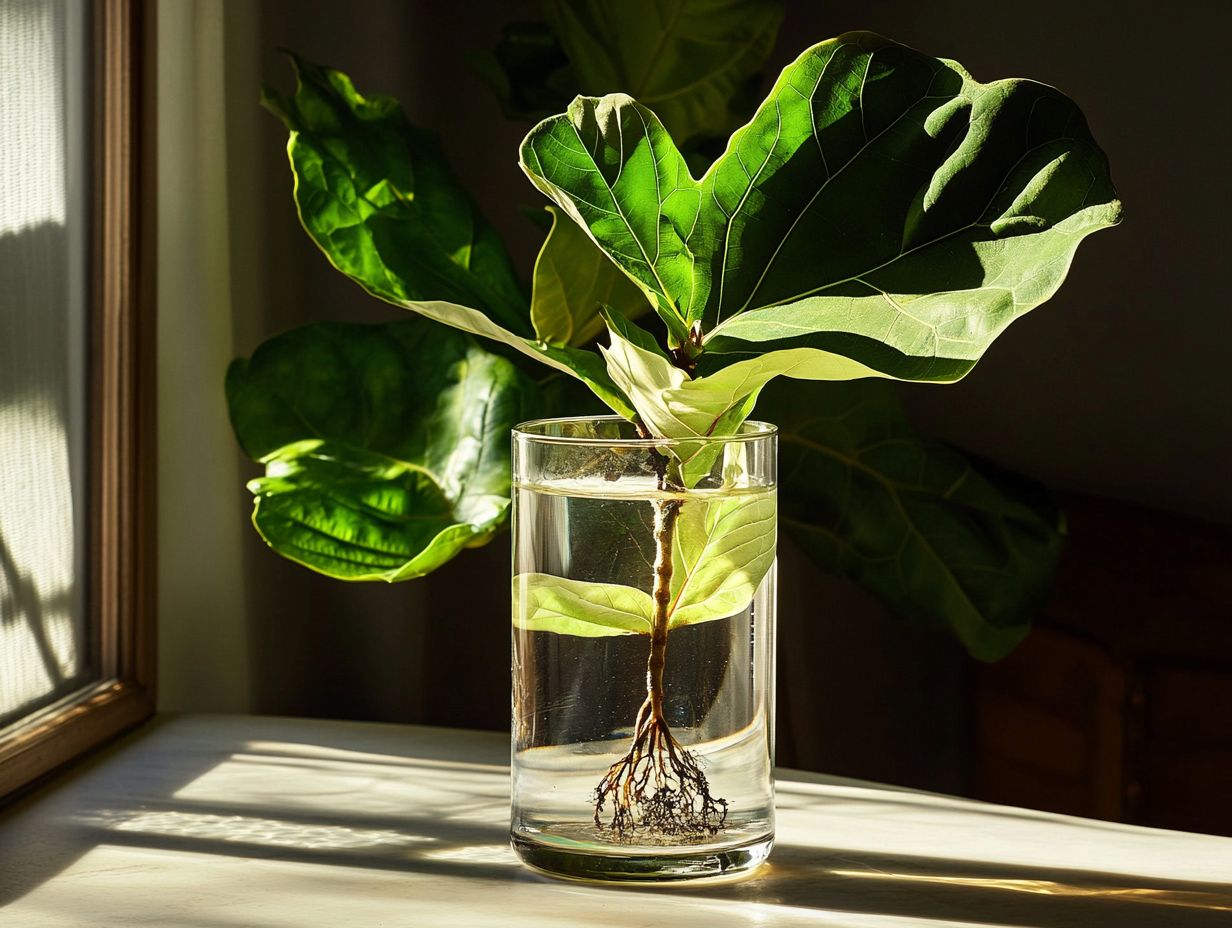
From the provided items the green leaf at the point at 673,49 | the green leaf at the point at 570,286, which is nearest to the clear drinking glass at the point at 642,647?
the green leaf at the point at 570,286

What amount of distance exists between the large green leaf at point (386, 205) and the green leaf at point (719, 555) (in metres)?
0.27

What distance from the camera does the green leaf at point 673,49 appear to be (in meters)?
1.06

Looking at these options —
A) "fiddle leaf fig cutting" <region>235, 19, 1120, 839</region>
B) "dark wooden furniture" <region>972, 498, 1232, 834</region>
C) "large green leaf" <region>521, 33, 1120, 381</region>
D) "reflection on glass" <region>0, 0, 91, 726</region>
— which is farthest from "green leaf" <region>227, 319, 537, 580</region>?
"dark wooden furniture" <region>972, 498, 1232, 834</region>

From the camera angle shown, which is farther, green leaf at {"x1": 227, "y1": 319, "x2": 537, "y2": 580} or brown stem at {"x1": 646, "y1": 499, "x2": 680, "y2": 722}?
green leaf at {"x1": 227, "y1": 319, "x2": 537, "y2": 580}

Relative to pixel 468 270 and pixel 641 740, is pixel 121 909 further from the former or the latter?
pixel 468 270

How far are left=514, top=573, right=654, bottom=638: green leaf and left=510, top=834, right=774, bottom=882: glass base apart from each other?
0.37 feet

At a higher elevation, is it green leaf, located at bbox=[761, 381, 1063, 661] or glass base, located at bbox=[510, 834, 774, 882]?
green leaf, located at bbox=[761, 381, 1063, 661]

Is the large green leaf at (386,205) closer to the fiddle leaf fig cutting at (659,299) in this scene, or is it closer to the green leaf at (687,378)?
the fiddle leaf fig cutting at (659,299)

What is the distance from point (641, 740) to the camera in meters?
0.66

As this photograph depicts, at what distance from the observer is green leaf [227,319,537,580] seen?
0.90m

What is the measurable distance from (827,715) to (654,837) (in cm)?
70

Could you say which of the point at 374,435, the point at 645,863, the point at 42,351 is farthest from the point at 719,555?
the point at 42,351

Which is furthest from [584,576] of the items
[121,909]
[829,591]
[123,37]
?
[829,591]

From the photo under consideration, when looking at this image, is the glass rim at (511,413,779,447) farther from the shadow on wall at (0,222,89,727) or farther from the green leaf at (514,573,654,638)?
the shadow on wall at (0,222,89,727)
